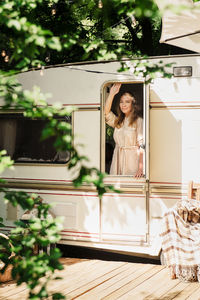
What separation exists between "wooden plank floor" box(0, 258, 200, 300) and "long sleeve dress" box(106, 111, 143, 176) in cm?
129

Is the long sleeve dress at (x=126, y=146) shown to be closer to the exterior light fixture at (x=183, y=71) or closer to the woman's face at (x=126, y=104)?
the woman's face at (x=126, y=104)

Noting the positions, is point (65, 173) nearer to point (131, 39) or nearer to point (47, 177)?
point (47, 177)

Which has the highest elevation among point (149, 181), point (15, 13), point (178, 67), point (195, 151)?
point (178, 67)

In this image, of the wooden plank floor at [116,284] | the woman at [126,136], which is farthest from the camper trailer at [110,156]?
the wooden plank floor at [116,284]

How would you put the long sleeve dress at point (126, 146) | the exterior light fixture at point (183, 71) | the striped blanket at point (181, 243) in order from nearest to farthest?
the striped blanket at point (181, 243), the exterior light fixture at point (183, 71), the long sleeve dress at point (126, 146)

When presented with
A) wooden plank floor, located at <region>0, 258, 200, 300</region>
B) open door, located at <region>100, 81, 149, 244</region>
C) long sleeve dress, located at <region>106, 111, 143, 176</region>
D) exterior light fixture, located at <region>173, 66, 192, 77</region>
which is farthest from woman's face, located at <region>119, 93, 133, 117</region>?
wooden plank floor, located at <region>0, 258, 200, 300</region>

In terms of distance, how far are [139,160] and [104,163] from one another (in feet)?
1.56

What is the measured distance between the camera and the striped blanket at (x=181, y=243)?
518 cm

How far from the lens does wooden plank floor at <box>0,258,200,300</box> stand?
15.3ft

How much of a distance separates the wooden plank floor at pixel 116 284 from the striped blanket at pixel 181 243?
0.14m

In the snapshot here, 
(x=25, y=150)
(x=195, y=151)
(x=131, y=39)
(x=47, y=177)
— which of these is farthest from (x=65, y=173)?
(x=131, y=39)

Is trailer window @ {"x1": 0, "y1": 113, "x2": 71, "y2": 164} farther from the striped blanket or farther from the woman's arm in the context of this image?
the striped blanket

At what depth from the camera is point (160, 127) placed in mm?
5914

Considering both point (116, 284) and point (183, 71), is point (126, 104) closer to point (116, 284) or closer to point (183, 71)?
point (183, 71)
